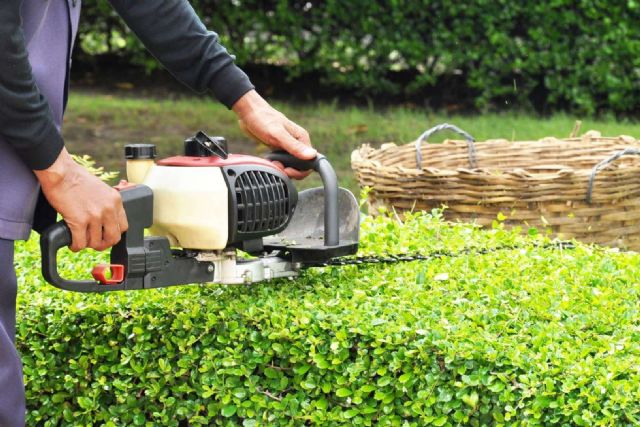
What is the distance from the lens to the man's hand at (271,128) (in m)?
2.72

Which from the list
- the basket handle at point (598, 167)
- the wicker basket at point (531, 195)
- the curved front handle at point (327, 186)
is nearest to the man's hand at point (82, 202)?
the curved front handle at point (327, 186)

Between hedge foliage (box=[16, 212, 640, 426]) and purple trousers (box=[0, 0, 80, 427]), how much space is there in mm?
477

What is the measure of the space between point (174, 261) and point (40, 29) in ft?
2.03

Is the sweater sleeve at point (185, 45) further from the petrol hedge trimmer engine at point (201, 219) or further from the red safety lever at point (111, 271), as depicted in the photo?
the red safety lever at point (111, 271)

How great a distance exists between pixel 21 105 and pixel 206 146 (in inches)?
22.4

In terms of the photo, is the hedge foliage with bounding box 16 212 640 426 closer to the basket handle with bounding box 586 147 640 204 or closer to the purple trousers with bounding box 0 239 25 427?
the purple trousers with bounding box 0 239 25 427

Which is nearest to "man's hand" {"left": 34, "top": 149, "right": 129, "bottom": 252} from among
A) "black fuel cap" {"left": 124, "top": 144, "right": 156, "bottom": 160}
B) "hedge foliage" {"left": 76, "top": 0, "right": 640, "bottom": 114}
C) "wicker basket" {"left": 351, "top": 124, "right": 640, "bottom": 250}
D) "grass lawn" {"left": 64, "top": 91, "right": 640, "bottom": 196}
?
"black fuel cap" {"left": 124, "top": 144, "right": 156, "bottom": 160}

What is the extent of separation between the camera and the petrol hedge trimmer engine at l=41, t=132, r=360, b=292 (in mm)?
2395

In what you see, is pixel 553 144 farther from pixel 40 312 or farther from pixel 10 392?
pixel 10 392

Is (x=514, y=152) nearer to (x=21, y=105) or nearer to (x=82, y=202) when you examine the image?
(x=82, y=202)

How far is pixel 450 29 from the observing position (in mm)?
8422

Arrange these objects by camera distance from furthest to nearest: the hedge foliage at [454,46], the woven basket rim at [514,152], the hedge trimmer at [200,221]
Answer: the hedge foliage at [454,46] < the woven basket rim at [514,152] < the hedge trimmer at [200,221]

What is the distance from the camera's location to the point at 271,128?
9.04 feet

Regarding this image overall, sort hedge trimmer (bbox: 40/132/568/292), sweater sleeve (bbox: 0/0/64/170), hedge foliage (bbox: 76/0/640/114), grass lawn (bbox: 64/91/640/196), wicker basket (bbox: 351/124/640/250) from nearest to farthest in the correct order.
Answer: sweater sleeve (bbox: 0/0/64/170) < hedge trimmer (bbox: 40/132/568/292) < wicker basket (bbox: 351/124/640/250) < grass lawn (bbox: 64/91/640/196) < hedge foliage (bbox: 76/0/640/114)
